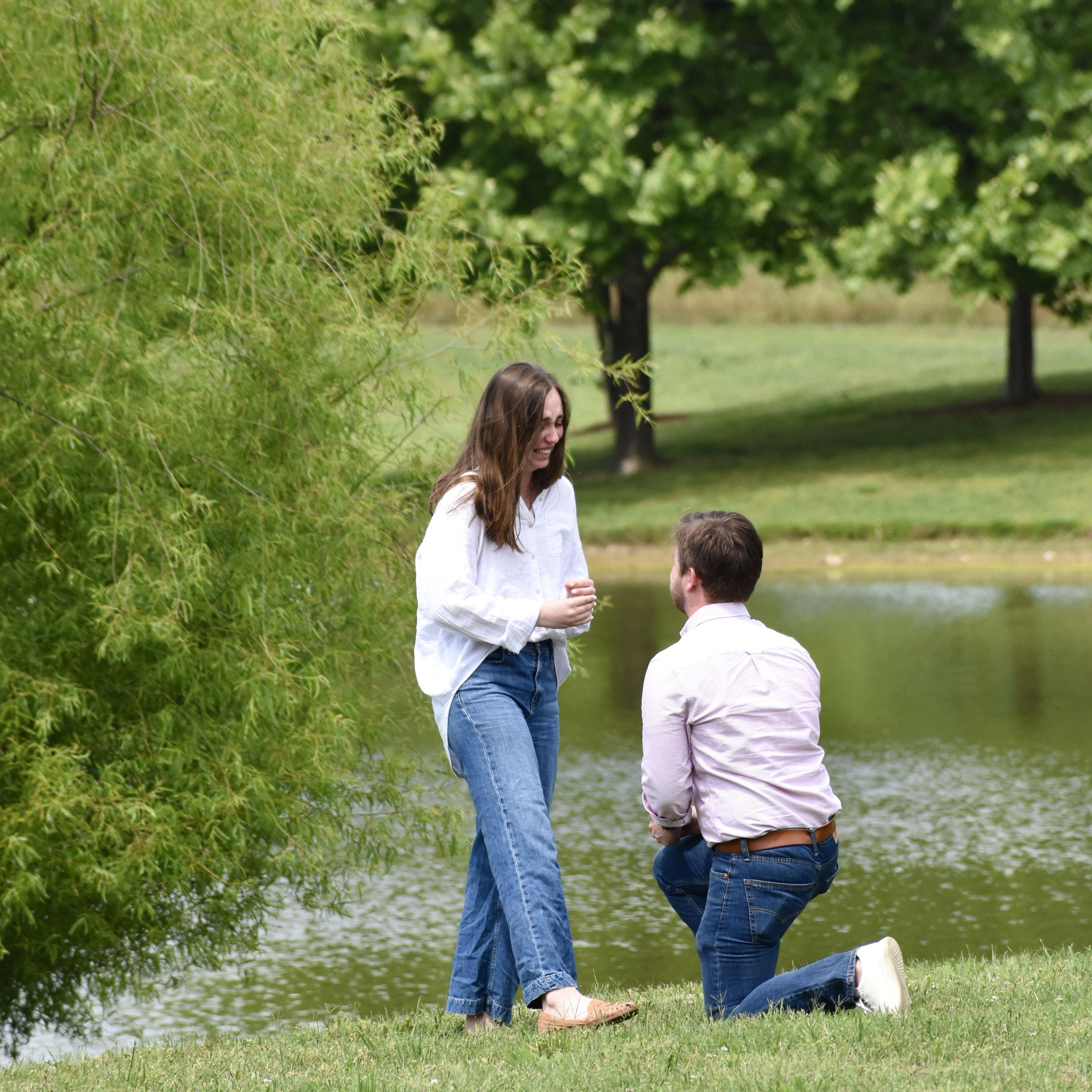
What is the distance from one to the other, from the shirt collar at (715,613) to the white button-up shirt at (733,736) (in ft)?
0.04

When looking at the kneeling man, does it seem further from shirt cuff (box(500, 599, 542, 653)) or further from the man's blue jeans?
shirt cuff (box(500, 599, 542, 653))

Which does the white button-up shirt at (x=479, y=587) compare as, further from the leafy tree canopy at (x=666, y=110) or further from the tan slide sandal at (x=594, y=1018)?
the leafy tree canopy at (x=666, y=110)

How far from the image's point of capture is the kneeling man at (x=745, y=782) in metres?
4.13

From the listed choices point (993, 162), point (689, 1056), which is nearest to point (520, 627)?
point (689, 1056)

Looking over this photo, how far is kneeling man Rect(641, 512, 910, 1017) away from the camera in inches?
163

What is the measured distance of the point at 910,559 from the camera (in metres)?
18.7

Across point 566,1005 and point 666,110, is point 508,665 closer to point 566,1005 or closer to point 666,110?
point 566,1005

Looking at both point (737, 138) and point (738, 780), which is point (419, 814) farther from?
point (737, 138)

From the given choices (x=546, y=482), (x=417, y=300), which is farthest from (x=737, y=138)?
(x=546, y=482)

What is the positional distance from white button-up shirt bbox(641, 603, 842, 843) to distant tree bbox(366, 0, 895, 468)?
54.9 feet

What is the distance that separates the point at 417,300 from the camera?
24.5ft

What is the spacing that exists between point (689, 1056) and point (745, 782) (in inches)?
27.3

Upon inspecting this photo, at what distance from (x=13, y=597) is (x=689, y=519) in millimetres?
3074

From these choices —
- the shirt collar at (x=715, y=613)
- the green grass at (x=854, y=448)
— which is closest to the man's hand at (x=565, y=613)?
the shirt collar at (x=715, y=613)
